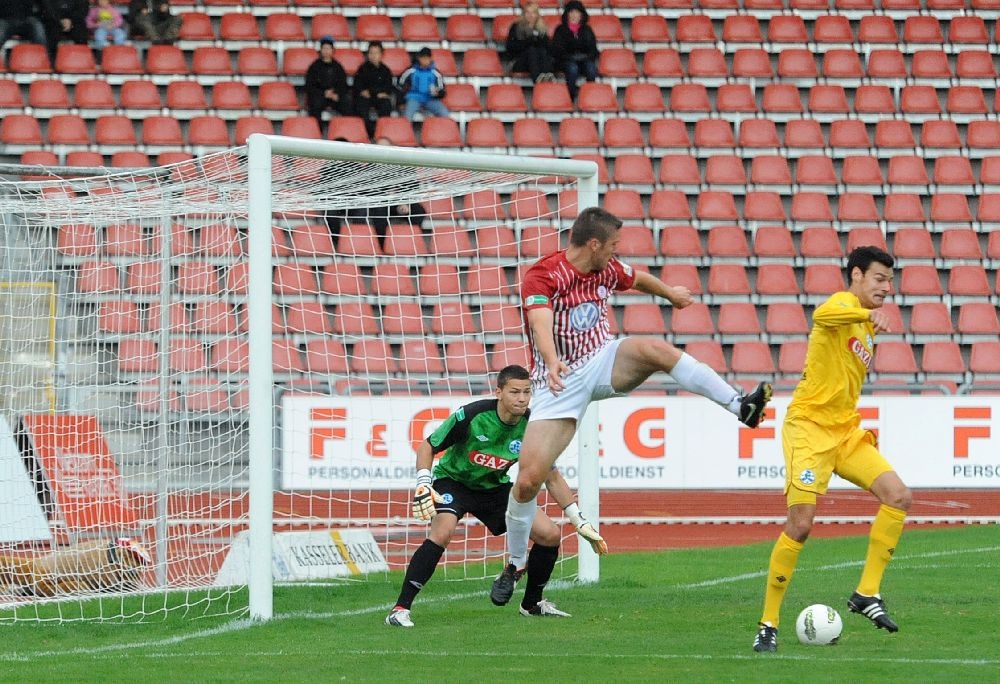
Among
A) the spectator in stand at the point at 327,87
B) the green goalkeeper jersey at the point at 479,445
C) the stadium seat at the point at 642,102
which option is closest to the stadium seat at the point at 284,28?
the spectator in stand at the point at 327,87

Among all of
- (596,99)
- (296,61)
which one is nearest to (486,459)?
(596,99)

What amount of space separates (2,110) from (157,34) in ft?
8.23

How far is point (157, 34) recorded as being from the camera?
70.7ft

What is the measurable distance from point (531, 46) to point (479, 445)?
1281cm

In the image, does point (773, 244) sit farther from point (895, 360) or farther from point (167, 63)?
point (167, 63)

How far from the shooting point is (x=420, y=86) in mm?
20469

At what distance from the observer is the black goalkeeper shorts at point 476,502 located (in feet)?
31.0

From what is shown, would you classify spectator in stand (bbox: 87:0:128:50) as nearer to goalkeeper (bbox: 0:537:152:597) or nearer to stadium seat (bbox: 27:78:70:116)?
stadium seat (bbox: 27:78:70:116)

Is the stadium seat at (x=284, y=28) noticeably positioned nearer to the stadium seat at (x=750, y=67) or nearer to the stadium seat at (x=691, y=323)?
the stadium seat at (x=750, y=67)

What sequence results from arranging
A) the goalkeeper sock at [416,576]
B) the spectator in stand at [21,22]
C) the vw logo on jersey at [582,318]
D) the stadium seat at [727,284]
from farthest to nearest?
the spectator in stand at [21,22], the stadium seat at [727,284], the goalkeeper sock at [416,576], the vw logo on jersey at [582,318]

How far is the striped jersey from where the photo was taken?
27.1 ft

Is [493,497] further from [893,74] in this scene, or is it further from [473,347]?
[893,74]

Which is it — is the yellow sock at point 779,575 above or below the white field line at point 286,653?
above

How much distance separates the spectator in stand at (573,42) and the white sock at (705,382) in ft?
46.2
